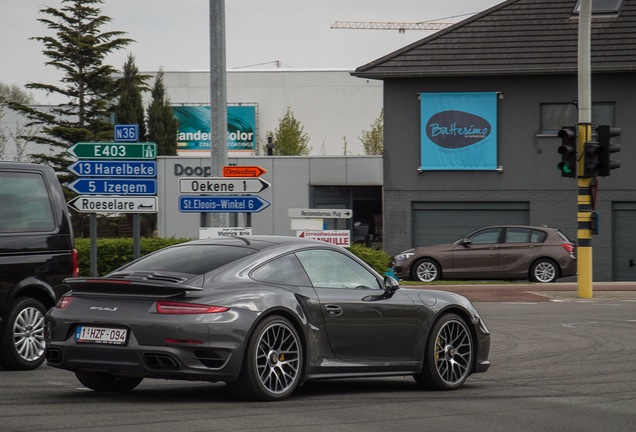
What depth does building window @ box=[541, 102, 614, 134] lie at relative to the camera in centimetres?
2723

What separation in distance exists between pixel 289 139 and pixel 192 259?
4158cm

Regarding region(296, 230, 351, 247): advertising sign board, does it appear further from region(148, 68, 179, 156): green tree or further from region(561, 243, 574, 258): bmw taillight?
region(148, 68, 179, 156): green tree

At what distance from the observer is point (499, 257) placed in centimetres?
2244

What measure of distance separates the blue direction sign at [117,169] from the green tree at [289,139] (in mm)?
34454

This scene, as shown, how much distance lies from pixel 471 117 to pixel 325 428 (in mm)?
22949

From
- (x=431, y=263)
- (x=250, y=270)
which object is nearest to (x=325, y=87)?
(x=431, y=263)

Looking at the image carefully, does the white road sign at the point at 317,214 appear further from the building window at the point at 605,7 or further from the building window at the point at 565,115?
the building window at the point at 605,7

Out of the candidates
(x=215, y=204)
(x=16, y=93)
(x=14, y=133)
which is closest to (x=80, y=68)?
(x=14, y=133)

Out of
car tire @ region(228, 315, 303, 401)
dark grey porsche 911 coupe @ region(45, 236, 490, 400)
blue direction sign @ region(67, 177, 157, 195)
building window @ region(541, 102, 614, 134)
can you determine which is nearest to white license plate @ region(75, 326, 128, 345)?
dark grey porsche 911 coupe @ region(45, 236, 490, 400)

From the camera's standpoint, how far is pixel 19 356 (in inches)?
330

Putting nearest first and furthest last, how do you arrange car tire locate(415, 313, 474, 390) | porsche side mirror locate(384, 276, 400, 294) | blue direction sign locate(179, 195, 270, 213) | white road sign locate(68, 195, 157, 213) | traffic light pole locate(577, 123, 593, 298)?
porsche side mirror locate(384, 276, 400, 294), car tire locate(415, 313, 474, 390), white road sign locate(68, 195, 157, 213), blue direction sign locate(179, 195, 270, 213), traffic light pole locate(577, 123, 593, 298)

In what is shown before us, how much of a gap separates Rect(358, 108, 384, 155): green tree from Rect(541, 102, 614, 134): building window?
20633 mm

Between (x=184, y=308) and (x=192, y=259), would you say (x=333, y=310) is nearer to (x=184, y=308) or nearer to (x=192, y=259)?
(x=192, y=259)

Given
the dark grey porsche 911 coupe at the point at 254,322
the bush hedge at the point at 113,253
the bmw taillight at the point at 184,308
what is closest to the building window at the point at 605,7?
the bush hedge at the point at 113,253
